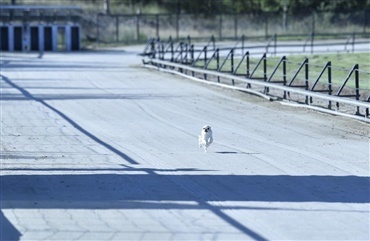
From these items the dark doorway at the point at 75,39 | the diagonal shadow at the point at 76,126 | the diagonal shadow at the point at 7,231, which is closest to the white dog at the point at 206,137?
the diagonal shadow at the point at 76,126

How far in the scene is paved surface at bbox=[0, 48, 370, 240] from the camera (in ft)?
34.7

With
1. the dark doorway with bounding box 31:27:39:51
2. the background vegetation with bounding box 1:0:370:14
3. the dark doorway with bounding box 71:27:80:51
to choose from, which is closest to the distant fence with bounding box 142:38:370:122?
the dark doorway with bounding box 71:27:80:51

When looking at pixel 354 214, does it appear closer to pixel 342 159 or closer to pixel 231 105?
pixel 342 159

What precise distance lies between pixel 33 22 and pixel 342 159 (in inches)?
2153

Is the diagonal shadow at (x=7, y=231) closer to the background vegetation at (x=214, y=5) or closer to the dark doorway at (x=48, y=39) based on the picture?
the dark doorway at (x=48, y=39)

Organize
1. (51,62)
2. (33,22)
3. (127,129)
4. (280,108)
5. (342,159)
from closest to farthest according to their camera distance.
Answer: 1. (342,159)
2. (127,129)
3. (280,108)
4. (51,62)
5. (33,22)

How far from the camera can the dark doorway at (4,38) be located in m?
65.2

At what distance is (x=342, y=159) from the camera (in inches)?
612

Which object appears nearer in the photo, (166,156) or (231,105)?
(166,156)

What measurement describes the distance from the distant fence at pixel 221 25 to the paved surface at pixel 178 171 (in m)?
47.3

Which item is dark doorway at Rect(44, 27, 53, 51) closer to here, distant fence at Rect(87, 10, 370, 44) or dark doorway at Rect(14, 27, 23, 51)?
dark doorway at Rect(14, 27, 23, 51)

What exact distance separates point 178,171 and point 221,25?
62058 mm

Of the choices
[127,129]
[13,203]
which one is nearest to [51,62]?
[127,129]

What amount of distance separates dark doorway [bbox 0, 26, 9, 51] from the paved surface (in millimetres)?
38758
